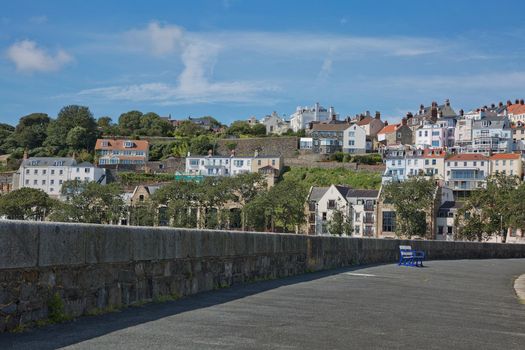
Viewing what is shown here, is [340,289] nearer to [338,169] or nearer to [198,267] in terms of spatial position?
[198,267]

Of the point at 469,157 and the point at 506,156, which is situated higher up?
the point at 506,156

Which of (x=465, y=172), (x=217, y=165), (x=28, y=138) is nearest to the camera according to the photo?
(x=465, y=172)

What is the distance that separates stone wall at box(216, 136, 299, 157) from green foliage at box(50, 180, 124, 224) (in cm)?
5329

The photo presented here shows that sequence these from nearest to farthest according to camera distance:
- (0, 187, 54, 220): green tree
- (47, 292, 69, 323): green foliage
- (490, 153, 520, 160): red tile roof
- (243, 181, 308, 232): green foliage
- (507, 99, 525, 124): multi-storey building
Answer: (47, 292, 69, 323): green foliage, (243, 181, 308, 232): green foliage, (0, 187, 54, 220): green tree, (490, 153, 520, 160): red tile roof, (507, 99, 525, 124): multi-storey building

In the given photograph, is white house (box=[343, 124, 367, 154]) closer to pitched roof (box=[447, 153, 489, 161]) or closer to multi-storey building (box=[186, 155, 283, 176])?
multi-storey building (box=[186, 155, 283, 176])

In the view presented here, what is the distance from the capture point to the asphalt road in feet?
24.9

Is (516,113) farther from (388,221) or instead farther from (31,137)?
(31,137)

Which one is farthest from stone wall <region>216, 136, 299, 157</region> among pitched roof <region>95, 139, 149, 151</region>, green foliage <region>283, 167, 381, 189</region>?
pitched roof <region>95, 139, 149, 151</region>

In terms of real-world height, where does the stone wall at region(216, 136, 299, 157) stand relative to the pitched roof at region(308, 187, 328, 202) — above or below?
above

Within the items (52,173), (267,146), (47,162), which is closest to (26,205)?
(52,173)

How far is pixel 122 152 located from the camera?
570 ft

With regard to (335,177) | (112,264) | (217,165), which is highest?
(217,165)

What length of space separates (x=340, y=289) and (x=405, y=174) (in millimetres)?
131822

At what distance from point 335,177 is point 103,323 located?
138921mm
